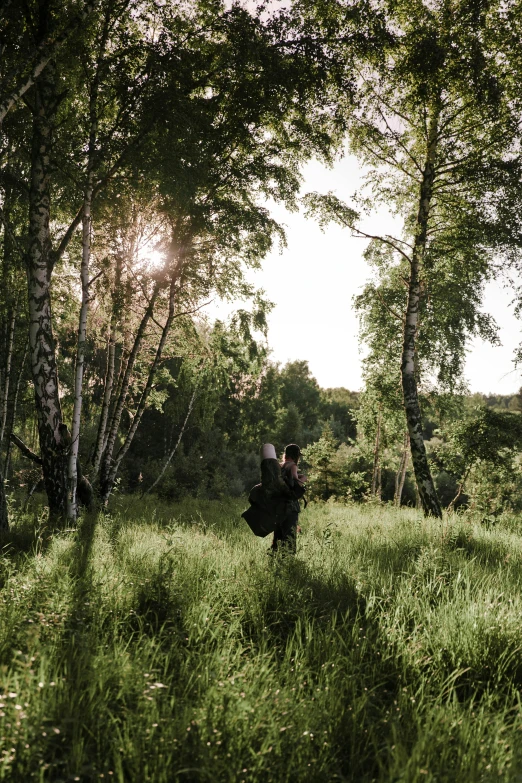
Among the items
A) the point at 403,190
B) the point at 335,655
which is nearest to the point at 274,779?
the point at 335,655

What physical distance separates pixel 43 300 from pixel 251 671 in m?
6.65

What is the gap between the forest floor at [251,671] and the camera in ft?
6.28

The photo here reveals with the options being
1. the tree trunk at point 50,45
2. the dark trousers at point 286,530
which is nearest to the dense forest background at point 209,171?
the tree trunk at point 50,45

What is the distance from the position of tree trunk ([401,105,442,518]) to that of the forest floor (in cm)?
564

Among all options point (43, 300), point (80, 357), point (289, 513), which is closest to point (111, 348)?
point (80, 357)

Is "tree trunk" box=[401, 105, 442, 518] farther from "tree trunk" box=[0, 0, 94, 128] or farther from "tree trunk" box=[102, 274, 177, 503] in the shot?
"tree trunk" box=[0, 0, 94, 128]

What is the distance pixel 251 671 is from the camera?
8.46 feet

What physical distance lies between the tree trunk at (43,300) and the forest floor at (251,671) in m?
2.81

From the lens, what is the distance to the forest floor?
191 cm

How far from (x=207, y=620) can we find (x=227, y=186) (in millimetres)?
9365

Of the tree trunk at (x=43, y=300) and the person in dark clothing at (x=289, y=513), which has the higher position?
the tree trunk at (x=43, y=300)

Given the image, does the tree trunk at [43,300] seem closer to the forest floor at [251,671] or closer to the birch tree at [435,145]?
the forest floor at [251,671]

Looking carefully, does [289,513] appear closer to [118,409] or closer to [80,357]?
[80,357]

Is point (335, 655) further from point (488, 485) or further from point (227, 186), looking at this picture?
point (488, 485)
